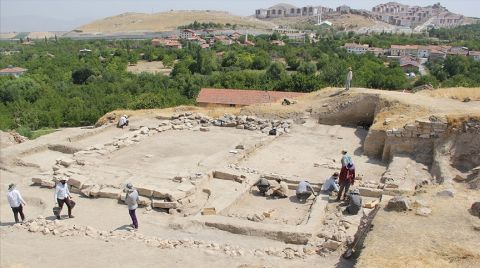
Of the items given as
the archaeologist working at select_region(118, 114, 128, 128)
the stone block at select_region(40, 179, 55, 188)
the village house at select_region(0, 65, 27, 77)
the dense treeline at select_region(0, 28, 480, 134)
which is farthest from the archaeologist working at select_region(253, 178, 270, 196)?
the village house at select_region(0, 65, 27, 77)

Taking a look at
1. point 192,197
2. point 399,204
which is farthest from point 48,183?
point 399,204

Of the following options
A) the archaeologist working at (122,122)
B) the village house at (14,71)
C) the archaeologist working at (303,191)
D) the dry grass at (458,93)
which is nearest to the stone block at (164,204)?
the archaeologist working at (303,191)

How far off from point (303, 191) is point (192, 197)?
2628 mm

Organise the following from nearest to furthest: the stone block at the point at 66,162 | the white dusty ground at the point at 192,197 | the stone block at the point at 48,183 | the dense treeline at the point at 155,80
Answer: the white dusty ground at the point at 192,197
the stone block at the point at 48,183
the stone block at the point at 66,162
the dense treeline at the point at 155,80

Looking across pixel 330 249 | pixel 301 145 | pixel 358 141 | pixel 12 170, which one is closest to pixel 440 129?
pixel 358 141

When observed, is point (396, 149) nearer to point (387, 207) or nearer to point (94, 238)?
point (387, 207)

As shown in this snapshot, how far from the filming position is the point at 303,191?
34.3ft

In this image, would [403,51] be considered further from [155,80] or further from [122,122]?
[122,122]

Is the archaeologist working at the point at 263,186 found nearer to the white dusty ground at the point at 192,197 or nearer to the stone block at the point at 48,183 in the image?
the white dusty ground at the point at 192,197

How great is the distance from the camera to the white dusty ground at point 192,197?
25.9 ft

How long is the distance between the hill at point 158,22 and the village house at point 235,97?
123 meters

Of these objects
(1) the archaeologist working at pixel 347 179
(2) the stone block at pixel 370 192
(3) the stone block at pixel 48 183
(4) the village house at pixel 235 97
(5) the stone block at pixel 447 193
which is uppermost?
(5) the stone block at pixel 447 193

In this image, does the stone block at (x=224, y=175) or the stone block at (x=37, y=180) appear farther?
the stone block at (x=224, y=175)

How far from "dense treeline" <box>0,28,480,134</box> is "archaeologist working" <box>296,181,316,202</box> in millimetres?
17957
